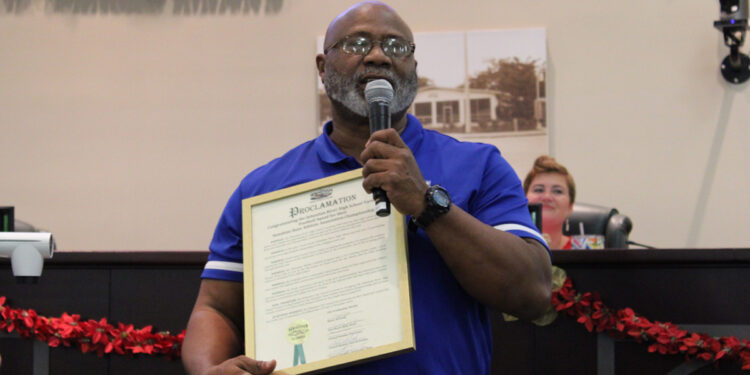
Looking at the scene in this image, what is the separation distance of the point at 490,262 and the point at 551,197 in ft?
9.95

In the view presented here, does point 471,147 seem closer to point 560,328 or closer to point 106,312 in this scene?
point 560,328

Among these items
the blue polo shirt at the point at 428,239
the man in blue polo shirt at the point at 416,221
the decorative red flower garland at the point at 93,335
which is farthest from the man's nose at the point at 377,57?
the decorative red flower garland at the point at 93,335

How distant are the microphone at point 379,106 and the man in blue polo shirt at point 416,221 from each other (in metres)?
0.02

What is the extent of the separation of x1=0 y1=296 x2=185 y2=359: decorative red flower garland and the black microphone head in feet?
4.70

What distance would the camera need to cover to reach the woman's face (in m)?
4.29

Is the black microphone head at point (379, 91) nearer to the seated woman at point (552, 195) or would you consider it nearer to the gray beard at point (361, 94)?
the gray beard at point (361, 94)

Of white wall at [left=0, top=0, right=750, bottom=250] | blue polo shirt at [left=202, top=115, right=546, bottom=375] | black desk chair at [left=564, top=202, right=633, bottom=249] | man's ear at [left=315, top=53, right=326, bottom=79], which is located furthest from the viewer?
white wall at [left=0, top=0, right=750, bottom=250]

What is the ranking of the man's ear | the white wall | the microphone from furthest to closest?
the white wall
the man's ear
the microphone

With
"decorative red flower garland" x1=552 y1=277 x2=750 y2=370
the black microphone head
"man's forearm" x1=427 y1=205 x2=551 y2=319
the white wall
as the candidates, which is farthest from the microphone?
the white wall

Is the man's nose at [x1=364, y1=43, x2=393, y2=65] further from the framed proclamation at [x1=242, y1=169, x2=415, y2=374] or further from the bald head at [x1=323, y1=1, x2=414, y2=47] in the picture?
the framed proclamation at [x1=242, y1=169, x2=415, y2=374]

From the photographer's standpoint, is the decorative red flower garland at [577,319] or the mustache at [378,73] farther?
the decorative red flower garland at [577,319]

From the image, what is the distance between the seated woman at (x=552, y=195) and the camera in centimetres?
427

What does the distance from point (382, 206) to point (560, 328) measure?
1380mm

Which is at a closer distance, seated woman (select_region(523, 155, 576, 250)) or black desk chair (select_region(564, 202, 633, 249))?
black desk chair (select_region(564, 202, 633, 249))
